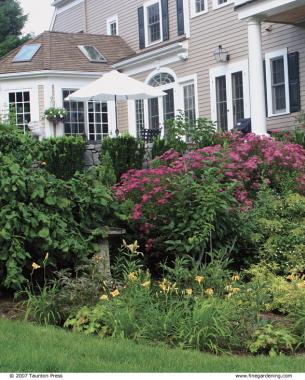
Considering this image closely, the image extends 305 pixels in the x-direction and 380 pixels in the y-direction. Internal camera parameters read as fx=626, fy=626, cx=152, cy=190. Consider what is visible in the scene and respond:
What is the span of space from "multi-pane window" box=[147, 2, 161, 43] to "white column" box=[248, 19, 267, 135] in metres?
7.74

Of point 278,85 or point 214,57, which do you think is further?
point 214,57

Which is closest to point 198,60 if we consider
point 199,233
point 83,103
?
point 83,103

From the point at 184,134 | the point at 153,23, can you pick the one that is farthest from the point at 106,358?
the point at 153,23

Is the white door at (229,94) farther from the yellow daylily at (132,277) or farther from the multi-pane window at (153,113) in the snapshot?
the yellow daylily at (132,277)

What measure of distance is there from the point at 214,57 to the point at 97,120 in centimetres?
626

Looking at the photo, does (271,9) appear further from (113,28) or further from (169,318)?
(113,28)

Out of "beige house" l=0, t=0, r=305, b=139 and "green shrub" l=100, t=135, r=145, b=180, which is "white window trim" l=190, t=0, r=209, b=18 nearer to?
"beige house" l=0, t=0, r=305, b=139

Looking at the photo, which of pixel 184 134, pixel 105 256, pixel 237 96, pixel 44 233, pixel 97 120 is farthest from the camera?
pixel 97 120

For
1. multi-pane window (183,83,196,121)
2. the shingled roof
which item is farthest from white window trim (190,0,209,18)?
the shingled roof

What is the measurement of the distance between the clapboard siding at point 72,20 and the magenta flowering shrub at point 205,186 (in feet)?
62.0

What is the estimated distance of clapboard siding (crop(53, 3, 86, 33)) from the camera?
86.7 ft

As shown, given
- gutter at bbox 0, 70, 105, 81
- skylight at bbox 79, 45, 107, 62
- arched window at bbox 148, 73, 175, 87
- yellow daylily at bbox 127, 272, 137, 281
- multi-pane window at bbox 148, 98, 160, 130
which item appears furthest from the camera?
skylight at bbox 79, 45, 107, 62

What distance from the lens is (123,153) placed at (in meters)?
10.9

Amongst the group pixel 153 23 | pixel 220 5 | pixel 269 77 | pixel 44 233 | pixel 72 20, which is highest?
pixel 72 20
